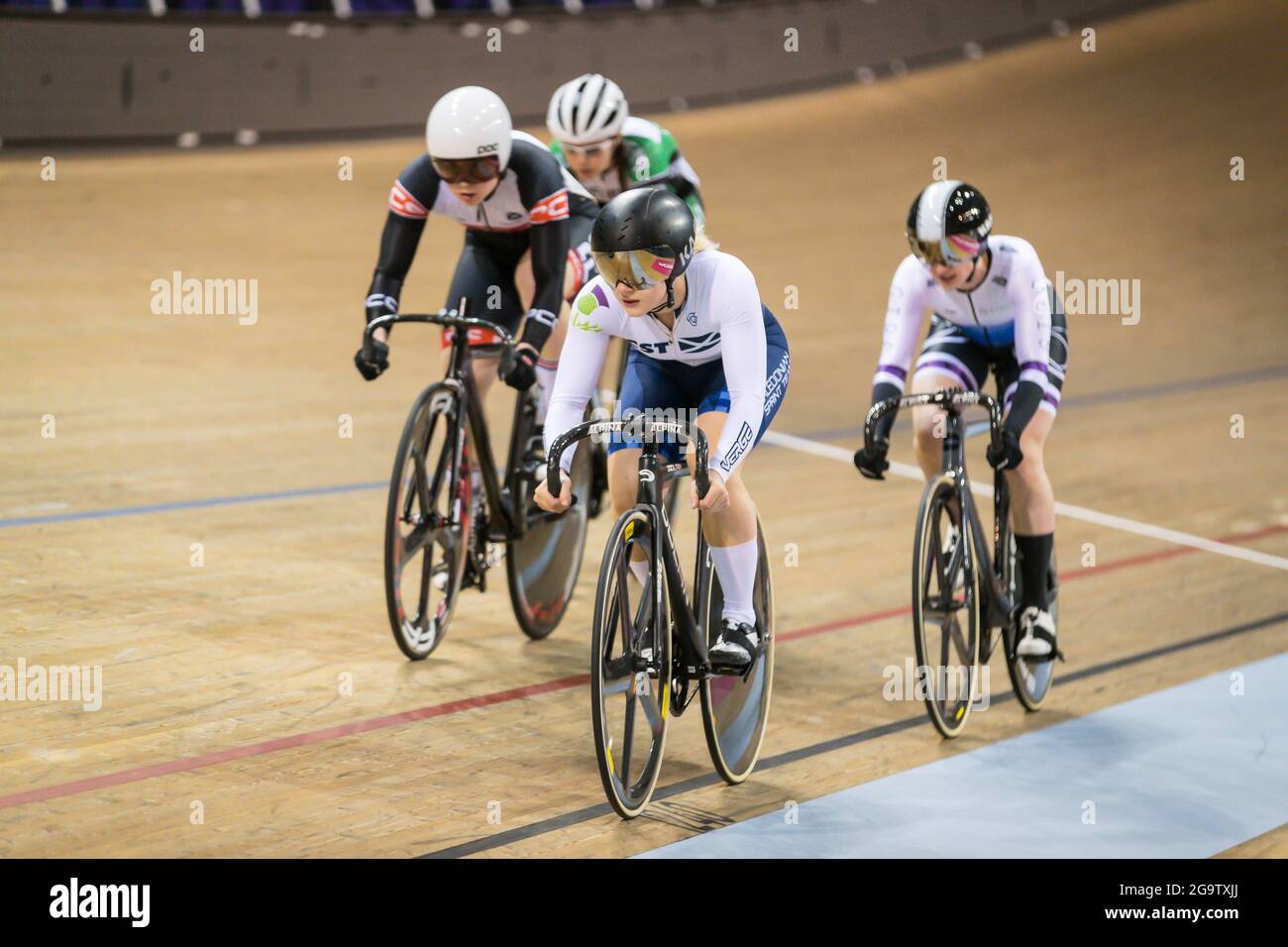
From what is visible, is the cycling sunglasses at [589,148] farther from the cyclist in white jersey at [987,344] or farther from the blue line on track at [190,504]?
the blue line on track at [190,504]

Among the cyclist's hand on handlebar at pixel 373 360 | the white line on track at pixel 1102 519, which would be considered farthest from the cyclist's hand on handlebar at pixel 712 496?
the white line on track at pixel 1102 519

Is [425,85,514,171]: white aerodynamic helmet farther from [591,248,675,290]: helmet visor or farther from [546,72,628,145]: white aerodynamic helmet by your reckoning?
[591,248,675,290]: helmet visor

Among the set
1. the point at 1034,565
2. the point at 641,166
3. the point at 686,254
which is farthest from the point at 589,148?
the point at 1034,565

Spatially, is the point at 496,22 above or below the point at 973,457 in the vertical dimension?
above

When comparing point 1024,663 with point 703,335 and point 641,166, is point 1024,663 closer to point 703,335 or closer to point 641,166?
point 703,335

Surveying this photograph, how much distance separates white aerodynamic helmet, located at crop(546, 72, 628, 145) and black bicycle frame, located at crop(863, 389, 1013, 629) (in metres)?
1.44

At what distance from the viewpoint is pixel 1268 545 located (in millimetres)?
5484

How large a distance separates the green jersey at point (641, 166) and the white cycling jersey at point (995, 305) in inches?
44.7

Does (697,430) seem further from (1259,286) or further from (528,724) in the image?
(1259,286)

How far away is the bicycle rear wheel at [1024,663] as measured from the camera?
3914mm

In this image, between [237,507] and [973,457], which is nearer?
[237,507]
